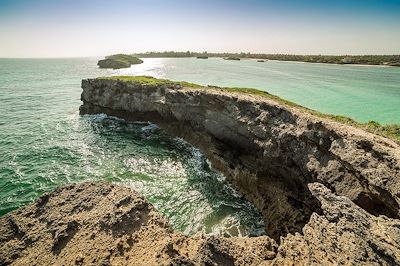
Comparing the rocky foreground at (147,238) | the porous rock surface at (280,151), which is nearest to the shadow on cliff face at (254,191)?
the porous rock surface at (280,151)

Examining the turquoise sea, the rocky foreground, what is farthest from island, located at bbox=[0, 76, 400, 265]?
the turquoise sea

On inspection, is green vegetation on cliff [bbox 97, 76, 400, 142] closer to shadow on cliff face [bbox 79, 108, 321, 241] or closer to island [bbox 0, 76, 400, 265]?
island [bbox 0, 76, 400, 265]

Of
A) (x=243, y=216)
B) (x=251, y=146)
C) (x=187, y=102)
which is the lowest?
(x=243, y=216)

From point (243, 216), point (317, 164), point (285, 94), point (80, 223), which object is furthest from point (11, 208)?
point (285, 94)

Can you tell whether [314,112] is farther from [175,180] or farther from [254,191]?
[175,180]

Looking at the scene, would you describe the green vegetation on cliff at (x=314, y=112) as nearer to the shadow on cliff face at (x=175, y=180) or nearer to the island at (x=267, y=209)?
the island at (x=267, y=209)

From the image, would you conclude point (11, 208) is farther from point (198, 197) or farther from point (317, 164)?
point (317, 164)
